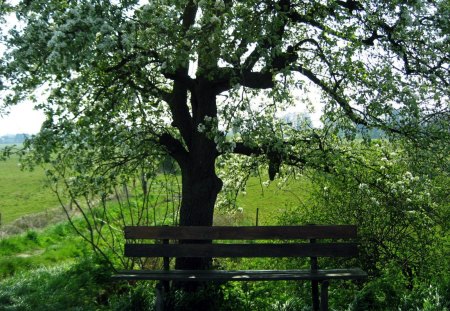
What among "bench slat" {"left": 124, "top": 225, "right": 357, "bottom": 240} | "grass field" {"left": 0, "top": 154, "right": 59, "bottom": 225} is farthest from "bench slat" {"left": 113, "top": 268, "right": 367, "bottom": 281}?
"grass field" {"left": 0, "top": 154, "right": 59, "bottom": 225}

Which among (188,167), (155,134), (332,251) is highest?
(155,134)

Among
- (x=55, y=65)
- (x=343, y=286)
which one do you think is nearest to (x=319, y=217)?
(x=343, y=286)

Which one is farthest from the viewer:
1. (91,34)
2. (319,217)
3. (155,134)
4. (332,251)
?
Answer: (319,217)

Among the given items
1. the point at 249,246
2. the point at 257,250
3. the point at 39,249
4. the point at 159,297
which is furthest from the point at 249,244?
the point at 39,249

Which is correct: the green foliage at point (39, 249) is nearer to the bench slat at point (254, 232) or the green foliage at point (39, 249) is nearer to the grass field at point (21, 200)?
the bench slat at point (254, 232)

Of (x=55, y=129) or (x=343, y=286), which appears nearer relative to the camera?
(x=55, y=129)

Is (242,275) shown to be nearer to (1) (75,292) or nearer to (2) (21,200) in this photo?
(1) (75,292)

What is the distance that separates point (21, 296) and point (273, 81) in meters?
5.67

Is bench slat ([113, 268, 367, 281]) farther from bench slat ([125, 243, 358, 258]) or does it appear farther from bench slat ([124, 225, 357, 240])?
bench slat ([124, 225, 357, 240])

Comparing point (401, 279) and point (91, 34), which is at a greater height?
point (91, 34)

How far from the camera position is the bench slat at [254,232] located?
25.9ft

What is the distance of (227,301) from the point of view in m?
8.33

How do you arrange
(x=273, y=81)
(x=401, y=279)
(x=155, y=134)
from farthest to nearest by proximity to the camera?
(x=155, y=134) → (x=273, y=81) → (x=401, y=279)

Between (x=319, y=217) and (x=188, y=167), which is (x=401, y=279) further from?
(x=188, y=167)
